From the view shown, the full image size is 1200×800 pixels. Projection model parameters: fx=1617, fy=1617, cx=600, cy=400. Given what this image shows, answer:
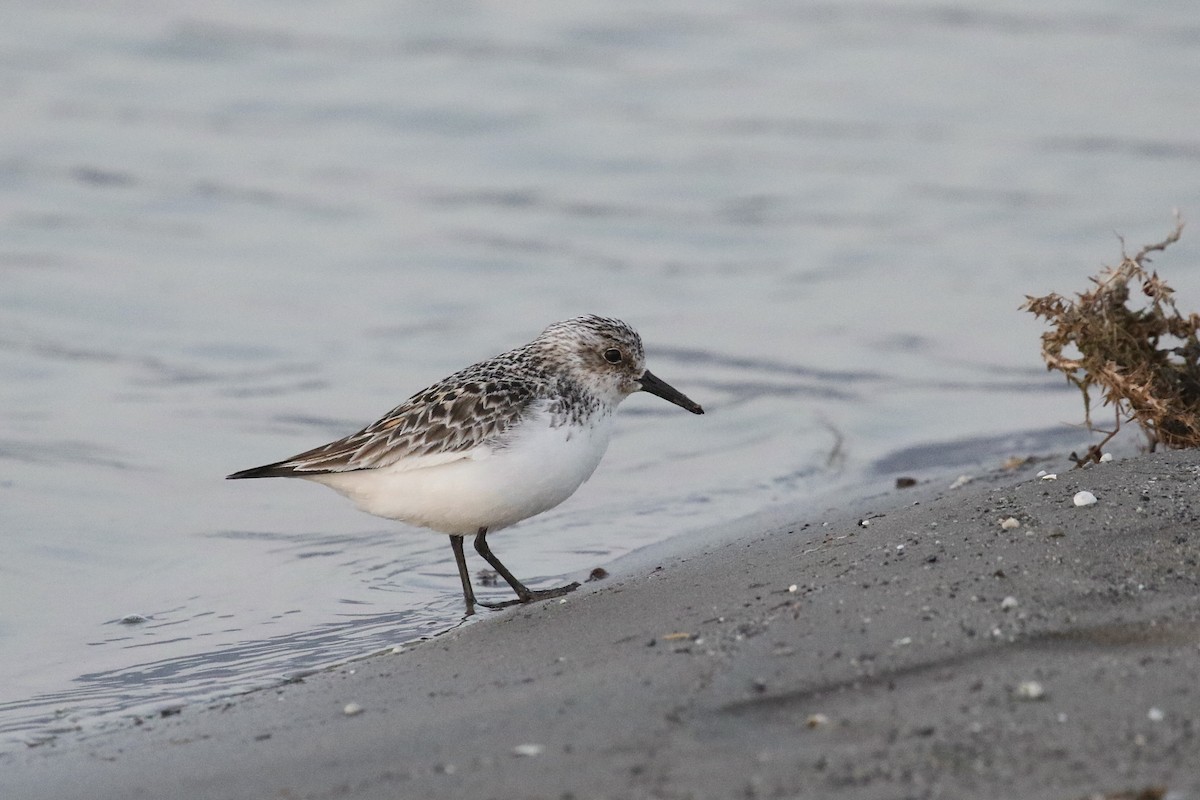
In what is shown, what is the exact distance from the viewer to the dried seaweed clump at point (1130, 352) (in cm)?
591

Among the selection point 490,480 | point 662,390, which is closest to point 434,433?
point 490,480

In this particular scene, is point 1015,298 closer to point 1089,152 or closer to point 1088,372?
point 1089,152

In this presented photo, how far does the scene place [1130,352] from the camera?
5996 mm

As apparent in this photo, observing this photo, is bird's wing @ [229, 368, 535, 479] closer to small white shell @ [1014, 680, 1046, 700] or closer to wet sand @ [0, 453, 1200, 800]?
wet sand @ [0, 453, 1200, 800]

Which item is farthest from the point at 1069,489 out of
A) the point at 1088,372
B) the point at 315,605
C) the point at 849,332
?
the point at 849,332

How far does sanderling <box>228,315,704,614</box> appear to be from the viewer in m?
5.64

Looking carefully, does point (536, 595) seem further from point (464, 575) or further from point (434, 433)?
point (434, 433)

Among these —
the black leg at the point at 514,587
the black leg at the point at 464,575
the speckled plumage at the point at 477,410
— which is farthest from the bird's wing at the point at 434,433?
the black leg at the point at 464,575

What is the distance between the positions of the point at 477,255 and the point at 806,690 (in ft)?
28.1

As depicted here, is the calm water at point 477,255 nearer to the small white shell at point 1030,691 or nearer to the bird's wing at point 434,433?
the bird's wing at point 434,433

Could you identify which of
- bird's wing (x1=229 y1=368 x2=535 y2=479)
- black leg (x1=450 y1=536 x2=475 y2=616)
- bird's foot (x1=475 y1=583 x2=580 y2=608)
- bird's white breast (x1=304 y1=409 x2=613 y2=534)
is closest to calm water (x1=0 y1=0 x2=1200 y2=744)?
black leg (x1=450 y1=536 x2=475 y2=616)

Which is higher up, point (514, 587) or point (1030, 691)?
point (1030, 691)

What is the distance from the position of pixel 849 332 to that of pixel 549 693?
6.71 metres

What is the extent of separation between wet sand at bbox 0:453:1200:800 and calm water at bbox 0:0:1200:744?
97cm
